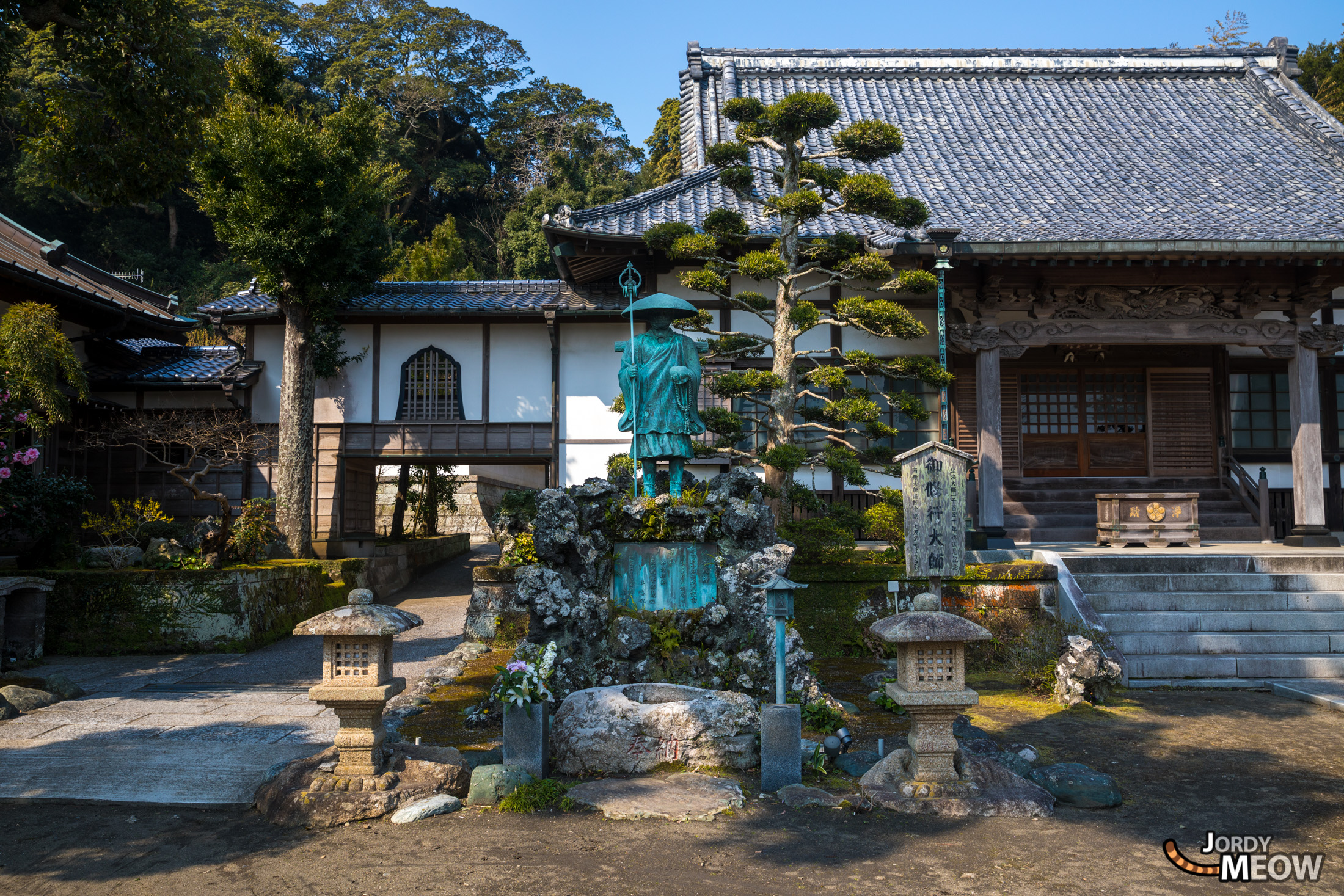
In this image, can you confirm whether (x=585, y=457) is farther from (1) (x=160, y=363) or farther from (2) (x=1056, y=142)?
(2) (x=1056, y=142)

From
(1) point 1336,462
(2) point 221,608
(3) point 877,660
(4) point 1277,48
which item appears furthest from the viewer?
(4) point 1277,48

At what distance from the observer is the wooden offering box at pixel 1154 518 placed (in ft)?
42.1

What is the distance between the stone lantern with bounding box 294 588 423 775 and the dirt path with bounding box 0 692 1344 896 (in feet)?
1.69

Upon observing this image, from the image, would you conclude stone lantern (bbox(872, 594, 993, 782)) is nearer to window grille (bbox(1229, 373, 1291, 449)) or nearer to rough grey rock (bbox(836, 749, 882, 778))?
rough grey rock (bbox(836, 749, 882, 778))

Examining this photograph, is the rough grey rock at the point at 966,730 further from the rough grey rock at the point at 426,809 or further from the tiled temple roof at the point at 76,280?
the tiled temple roof at the point at 76,280

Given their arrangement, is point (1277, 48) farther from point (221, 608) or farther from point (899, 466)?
point (221, 608)

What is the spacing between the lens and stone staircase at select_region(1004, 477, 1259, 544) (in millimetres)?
14625

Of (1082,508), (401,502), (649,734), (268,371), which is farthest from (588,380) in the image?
(649,734)

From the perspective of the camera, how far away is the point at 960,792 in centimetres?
A: 581

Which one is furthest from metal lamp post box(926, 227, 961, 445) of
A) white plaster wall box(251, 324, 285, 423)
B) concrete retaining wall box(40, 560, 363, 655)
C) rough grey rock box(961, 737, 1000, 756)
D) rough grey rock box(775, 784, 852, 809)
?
white plaster wall box(251, 324, 285, 423)

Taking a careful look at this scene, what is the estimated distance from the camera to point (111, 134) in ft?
30.1

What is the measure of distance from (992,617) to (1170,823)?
5146 mm

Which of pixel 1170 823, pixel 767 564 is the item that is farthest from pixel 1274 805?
pixel 767 564

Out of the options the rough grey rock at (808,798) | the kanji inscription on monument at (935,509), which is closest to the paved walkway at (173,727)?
the rough grey rock at (808,798)
